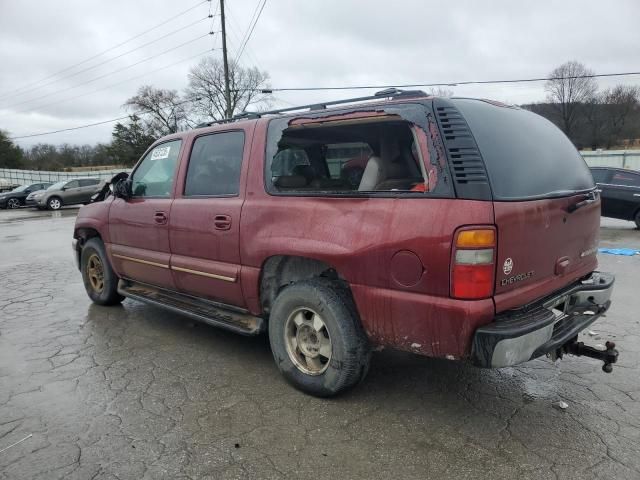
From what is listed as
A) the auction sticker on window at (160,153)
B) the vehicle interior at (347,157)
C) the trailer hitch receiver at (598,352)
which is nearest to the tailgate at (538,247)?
the trailer hitch receiver at (598,352)

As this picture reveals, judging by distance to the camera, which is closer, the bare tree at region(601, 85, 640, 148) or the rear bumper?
the rear bumper

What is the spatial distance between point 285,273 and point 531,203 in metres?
1.70

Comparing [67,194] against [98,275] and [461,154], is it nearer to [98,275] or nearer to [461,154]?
[98,275]

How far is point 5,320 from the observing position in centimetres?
523

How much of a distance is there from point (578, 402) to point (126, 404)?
9.73 feet

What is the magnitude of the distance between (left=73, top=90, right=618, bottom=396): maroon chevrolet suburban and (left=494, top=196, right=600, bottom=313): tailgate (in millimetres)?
11

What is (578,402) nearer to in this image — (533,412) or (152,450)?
(533,412)

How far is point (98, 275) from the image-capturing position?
219 inches

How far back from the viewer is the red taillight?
2.44 meters

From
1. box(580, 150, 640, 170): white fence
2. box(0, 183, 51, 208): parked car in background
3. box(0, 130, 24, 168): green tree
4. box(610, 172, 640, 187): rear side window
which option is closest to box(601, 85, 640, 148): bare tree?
box(580, 150, 640, 170): white fence

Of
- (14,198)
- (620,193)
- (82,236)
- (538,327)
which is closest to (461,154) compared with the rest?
(538,327)

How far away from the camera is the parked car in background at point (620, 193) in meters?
11.2

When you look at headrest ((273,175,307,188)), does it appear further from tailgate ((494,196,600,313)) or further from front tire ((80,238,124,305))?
front tire ((80,238,124,305))

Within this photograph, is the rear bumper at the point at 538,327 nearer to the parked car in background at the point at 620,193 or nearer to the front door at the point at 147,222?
the front door at the point at 147,222
